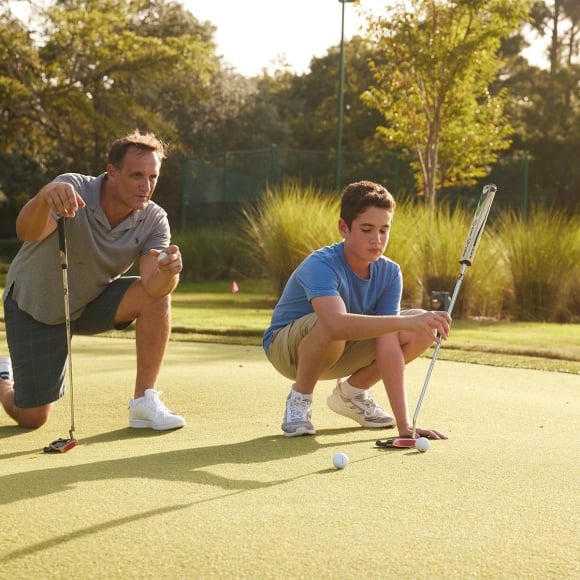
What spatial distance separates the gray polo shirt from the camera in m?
4.66

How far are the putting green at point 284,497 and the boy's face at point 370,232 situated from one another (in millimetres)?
766

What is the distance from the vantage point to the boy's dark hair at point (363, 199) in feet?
13.7

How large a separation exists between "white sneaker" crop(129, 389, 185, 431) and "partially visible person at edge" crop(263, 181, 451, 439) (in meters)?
0.53

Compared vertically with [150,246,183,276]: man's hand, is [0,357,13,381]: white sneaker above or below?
below

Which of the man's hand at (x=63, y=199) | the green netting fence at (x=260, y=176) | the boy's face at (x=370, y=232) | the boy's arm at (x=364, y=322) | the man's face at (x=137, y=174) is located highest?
the green netting fence at (x=260, y=176)

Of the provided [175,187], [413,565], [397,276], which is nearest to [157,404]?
[397,276]

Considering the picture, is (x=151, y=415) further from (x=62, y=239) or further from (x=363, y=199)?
(x=363, y=199)

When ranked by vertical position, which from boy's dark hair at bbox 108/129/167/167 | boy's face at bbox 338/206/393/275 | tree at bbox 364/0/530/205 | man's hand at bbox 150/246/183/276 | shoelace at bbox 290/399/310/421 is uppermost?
tree at bbox 364/0/530/205

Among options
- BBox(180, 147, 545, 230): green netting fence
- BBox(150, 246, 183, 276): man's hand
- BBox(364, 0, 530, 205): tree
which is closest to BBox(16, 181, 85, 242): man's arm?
BBox(150, 246, 183, 276): man's hand

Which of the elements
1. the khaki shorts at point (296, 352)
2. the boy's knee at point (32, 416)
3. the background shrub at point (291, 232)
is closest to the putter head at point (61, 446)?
the boy's knee at point (32, 416)

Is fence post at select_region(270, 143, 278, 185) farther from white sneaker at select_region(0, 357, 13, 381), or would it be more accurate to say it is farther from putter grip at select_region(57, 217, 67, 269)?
putter grip at select_region(57, 217, 67, 269)

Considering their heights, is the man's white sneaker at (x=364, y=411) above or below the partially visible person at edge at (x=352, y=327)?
below

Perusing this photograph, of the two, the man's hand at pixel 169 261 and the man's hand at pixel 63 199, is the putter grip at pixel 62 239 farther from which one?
the man's hand at pixel 169 261

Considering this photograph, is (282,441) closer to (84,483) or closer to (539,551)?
(84,483)
